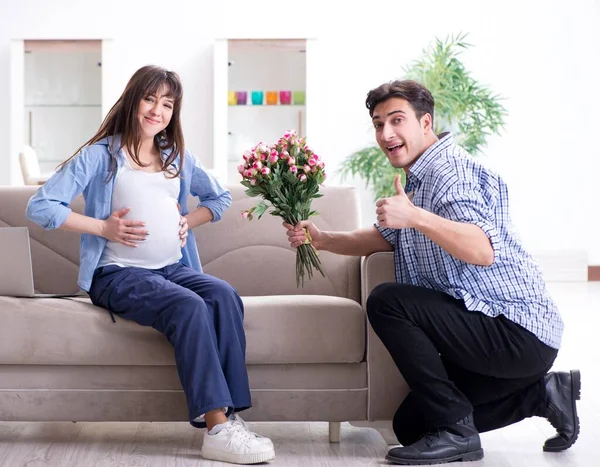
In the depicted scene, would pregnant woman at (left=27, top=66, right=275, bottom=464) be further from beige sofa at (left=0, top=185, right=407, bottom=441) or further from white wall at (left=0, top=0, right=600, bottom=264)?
white wall at (left=0, top=0, right=600, bottom=264)

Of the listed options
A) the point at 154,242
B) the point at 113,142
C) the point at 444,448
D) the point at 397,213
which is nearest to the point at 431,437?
the point at 444,448

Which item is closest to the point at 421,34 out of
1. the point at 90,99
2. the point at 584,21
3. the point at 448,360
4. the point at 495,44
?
the point at 495,44

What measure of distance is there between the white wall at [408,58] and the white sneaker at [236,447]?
5313 mm

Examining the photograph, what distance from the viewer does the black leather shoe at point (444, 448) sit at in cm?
268

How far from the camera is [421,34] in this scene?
7.96 meters

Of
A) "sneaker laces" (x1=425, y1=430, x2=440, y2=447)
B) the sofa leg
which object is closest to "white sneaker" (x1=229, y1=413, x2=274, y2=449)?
the sofa leg

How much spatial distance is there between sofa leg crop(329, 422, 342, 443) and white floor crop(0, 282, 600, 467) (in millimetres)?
27

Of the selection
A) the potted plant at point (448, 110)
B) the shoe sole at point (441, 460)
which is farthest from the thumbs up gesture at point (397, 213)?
the potted plant at point (448, 110)

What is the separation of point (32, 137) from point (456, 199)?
5.72 meters

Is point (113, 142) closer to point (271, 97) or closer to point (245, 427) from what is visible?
point (245, 427)

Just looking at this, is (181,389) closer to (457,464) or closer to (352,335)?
(352,335)

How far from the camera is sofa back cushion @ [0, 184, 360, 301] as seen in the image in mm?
3402

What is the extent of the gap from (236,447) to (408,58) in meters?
5.82

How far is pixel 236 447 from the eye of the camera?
8.72 ft
